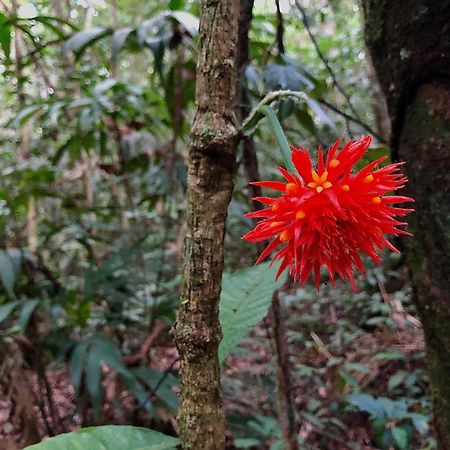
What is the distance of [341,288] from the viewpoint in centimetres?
389

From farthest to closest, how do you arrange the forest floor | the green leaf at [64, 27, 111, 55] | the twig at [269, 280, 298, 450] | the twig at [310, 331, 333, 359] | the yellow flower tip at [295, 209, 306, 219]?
the twig at [310, 331, 333, 359], the forest floor, the green leaf at [64, 27, 111, 55], the twig at [269, 280, 298, 450], the yellow flower tip at [295, 209, 306, 219]

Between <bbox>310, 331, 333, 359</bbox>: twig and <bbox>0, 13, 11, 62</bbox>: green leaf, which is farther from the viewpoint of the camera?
<bbox>310, 331, 333, 359</bbox>: twig

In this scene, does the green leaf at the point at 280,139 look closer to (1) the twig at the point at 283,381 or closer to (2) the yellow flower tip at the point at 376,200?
(2) the yellow flower tip at the point at 376,200

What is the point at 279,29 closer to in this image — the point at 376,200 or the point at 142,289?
the point at 376,200

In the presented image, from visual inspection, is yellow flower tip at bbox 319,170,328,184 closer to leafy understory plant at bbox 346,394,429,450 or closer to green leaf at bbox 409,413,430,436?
leafy understory plant at bbox 346,394,429,450

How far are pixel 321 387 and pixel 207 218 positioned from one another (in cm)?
223

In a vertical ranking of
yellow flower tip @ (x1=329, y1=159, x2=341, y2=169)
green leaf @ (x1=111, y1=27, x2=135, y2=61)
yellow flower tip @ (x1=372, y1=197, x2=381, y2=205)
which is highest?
green leaf @ (x1=111, y1=27, x2=135, y2=61)

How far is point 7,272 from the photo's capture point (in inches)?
61.3

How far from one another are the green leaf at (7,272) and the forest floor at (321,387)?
27cm

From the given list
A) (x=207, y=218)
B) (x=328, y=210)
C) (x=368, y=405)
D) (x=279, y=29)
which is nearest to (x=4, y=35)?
(x=207, y=218)

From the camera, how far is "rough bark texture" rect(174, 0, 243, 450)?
52 centimetres

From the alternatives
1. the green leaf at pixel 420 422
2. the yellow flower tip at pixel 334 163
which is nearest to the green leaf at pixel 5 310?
the yellow flower tip at pixel 334 163

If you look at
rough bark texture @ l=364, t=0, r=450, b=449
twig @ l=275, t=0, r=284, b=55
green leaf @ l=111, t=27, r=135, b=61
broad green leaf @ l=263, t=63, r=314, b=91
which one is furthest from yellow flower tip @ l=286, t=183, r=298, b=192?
green leaf @ l=111, t=27, r=135, b=61

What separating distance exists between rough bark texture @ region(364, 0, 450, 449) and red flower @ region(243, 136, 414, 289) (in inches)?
19.0
